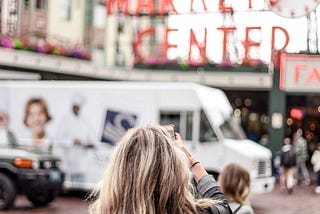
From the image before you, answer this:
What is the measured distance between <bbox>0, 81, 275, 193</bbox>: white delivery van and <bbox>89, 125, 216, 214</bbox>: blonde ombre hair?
12.3 m

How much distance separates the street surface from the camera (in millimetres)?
13640

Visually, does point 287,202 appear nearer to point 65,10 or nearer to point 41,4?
point 41,4

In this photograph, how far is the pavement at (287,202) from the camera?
14945 mm

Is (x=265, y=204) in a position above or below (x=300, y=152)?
below

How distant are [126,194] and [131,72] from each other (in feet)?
83.5

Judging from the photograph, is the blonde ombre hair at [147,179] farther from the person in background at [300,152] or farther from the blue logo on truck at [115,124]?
the person in background at [300,152]

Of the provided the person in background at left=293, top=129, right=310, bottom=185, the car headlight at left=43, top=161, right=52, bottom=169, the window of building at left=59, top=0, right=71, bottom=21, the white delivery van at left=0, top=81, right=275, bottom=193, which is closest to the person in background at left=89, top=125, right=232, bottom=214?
the car headlight at left=43, top=161, right=52, bottom=169

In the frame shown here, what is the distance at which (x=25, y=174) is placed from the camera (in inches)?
508

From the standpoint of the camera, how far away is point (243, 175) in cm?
455

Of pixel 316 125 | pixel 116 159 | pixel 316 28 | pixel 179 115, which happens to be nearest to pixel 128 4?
pixel 179 115

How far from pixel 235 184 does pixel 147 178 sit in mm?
2339

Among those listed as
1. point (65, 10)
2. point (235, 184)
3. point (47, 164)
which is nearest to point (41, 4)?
point (65, 10)

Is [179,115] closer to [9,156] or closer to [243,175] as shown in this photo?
[9,156]

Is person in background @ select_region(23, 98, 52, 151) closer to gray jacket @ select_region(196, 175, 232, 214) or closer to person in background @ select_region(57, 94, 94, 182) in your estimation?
person in background @ select_region(57, 94, 94, 182)
